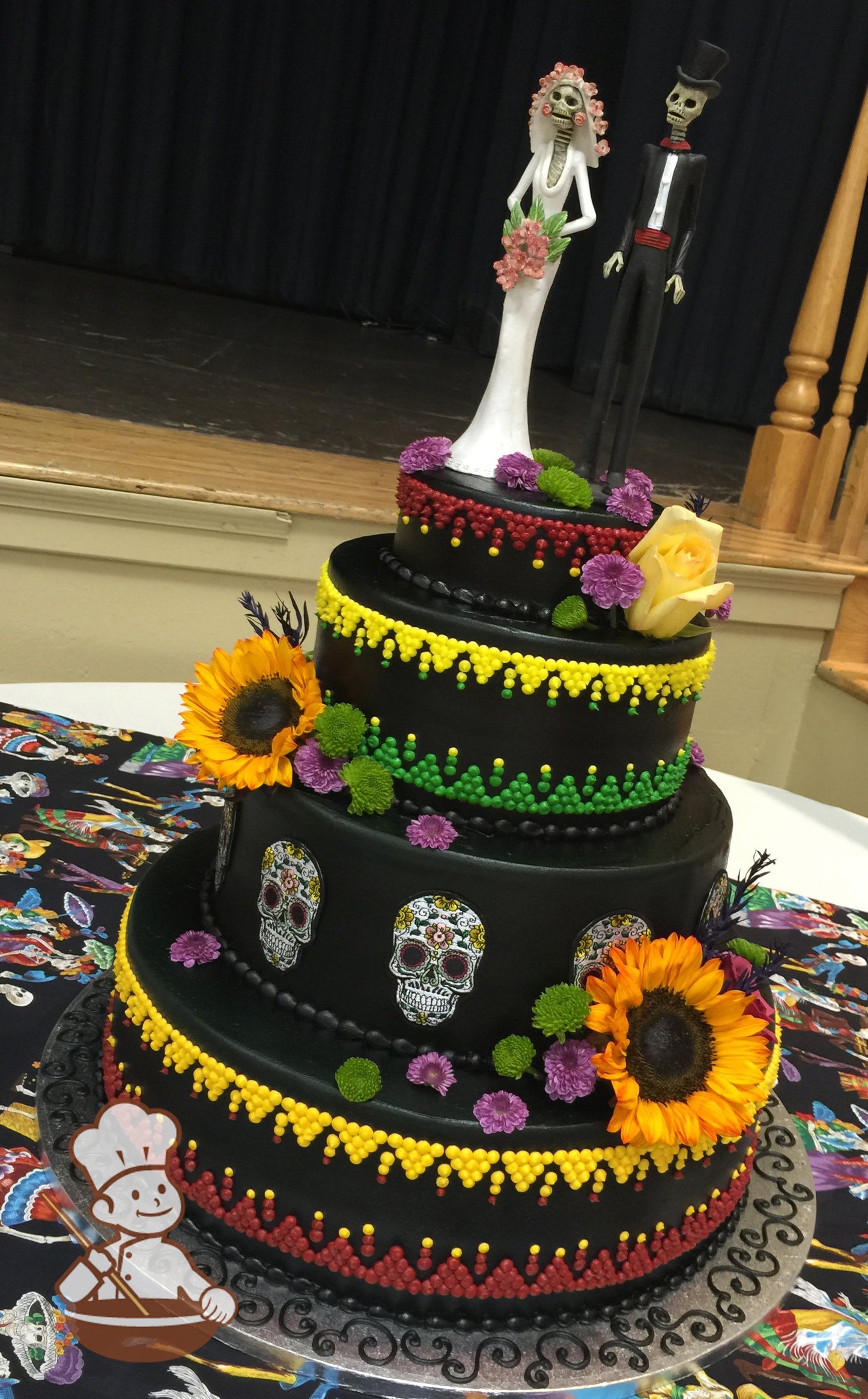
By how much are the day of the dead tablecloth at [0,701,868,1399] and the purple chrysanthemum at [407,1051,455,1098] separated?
26 cm

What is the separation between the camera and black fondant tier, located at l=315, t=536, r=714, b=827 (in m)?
1.16

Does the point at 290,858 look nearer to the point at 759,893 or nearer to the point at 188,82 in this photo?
the point at 759,893

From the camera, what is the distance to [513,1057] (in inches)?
45.3

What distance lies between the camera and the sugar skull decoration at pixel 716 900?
131 cm

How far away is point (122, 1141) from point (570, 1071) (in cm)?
39

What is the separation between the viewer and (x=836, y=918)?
218 centimetres

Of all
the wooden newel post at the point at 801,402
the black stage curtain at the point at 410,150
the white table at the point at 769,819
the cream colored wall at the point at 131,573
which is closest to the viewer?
the white table at the point at 769,819

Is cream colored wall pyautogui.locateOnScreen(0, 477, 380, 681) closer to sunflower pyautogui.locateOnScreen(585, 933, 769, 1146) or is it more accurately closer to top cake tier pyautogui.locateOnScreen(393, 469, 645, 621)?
top cake tier pyautogui.locateOnScreen(393, 469, 645, 621)

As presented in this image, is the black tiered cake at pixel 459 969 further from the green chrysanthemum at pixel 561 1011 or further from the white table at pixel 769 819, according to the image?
the white table at pixel 769 819

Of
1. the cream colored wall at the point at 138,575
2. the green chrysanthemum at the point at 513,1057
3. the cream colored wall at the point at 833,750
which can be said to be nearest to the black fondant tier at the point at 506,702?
the green chrysanthemum at the point at 513,1057

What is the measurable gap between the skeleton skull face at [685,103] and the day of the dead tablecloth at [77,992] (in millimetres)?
1099

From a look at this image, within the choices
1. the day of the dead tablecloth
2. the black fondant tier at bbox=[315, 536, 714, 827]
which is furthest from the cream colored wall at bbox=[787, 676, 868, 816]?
the black fondant tier at bbox=[315, 536, 714, 827]

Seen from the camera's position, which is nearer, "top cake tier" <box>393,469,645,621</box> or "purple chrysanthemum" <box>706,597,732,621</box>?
"top cake tier" <box>393,469,645,621</box>

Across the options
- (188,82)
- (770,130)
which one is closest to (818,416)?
(770,130)
